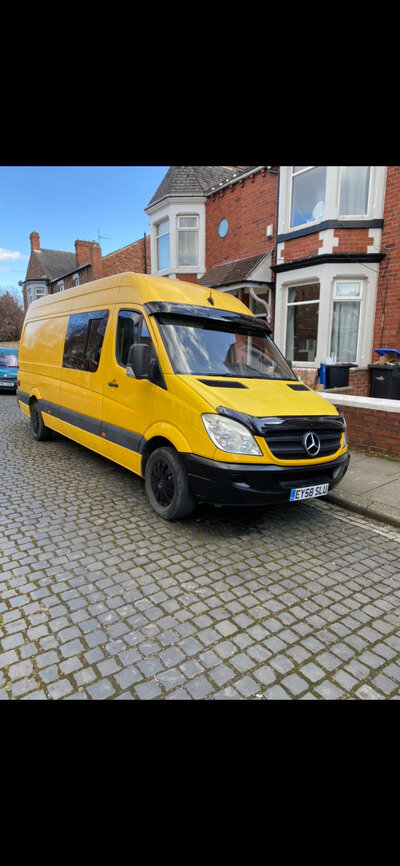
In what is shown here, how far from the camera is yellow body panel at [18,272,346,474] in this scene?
366 centimetres

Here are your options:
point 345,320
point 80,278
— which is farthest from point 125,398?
point 80,278

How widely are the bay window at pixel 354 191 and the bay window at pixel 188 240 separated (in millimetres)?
7118

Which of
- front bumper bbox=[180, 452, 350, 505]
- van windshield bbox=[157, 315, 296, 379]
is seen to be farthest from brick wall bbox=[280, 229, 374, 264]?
front bumper bbox=[180, 452, 350, 505]

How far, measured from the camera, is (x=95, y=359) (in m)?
5.46

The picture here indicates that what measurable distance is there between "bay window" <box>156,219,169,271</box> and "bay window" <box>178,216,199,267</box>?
859 mm

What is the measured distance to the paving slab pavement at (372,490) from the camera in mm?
4574

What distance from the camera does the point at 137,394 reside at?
4445 millimetres

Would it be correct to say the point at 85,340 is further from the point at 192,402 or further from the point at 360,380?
the point at 360,380

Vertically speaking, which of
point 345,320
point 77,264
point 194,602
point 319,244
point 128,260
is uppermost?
point 77,264

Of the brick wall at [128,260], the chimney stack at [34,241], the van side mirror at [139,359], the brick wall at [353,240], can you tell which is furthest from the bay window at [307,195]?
the chimney stack at [34,241]

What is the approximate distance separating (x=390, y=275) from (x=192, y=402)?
8.39 metres

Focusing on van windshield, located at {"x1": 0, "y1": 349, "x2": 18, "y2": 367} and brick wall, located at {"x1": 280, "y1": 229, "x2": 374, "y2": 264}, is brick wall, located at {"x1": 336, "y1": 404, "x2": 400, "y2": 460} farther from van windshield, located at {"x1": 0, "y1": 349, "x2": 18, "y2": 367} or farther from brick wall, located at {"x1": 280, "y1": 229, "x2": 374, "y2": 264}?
van windshield, located at {"x1": 0, "y1": 349, "x2": 18, "y2": 367}

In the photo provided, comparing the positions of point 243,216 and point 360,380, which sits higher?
point 243,216

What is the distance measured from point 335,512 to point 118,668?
10.3 feet
